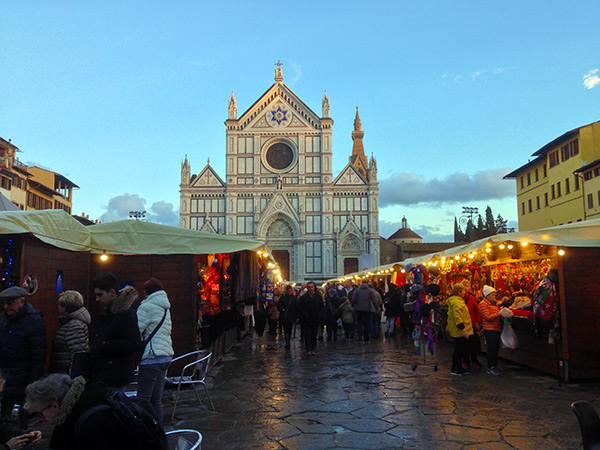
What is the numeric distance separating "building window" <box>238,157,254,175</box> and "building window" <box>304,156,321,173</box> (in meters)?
4.90

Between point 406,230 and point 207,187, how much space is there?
36368mm

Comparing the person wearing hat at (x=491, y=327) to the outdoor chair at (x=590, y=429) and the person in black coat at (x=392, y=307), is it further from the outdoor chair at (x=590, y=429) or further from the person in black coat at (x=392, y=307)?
the person in black coat at (x=392, y=307)

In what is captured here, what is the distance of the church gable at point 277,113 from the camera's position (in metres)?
43.9

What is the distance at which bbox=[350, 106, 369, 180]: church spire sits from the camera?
75688mm

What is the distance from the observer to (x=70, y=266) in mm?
6977

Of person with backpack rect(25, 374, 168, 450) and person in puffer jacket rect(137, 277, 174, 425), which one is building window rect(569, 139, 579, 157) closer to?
person in puffer jacket rect(137, 277, 174, 425)

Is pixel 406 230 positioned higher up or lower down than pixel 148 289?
higher up

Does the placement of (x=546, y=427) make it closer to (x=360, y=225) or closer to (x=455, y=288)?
(x=455, y=288)

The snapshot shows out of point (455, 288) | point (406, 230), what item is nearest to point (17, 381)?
point (455, 288)

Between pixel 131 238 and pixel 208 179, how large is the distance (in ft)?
122

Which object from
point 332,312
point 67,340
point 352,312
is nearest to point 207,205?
point 332,312

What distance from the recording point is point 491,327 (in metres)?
8.33

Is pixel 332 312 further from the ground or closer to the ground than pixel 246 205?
closer to the ground

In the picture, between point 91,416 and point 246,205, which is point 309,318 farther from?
point 246,205
